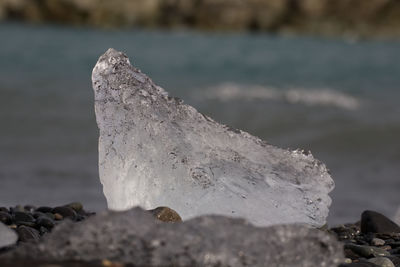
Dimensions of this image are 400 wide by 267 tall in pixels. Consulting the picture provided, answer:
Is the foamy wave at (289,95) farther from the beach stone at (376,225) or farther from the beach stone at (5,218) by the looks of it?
the beach stone at (5,218)

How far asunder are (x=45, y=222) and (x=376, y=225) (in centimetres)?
133

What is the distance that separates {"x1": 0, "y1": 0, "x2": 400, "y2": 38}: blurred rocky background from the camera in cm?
4719

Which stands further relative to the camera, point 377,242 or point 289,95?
point 289,95

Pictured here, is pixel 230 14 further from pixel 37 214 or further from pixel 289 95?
pixel 37 214

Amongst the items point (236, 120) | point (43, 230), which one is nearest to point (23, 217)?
point (43, 230)

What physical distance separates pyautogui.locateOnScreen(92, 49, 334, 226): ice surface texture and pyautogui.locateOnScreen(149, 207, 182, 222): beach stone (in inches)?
1.4

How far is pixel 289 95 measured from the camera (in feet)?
36.9

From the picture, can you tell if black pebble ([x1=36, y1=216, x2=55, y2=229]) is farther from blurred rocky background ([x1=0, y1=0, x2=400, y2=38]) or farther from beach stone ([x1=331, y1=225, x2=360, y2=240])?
blurred rocky background ([x1=0, y1=0, x2=400, y2=38])

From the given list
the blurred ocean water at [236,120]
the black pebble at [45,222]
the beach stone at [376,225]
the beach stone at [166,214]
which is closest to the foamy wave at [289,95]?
the blurred ocean water at [236,120]

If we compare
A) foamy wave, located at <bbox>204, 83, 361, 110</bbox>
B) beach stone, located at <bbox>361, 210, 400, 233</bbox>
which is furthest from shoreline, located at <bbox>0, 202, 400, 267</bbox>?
foamy wave, located at <bbox>204, 83, 361, 110</bbox>

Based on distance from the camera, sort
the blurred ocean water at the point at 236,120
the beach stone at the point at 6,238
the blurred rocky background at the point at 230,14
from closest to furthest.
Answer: the beach stone at the point at 6,238 < the blurred ocean water at the point at 236,120 < the blurred rocky background at the point at 230,14

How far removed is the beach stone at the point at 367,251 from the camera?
2.42m

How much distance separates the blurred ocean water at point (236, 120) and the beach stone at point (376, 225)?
3.98 feet

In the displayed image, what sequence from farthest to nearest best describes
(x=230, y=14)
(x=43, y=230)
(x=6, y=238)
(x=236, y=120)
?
(x=230, y=14) → (x=236, y=120) → (x=43, y=230) → (x=6, y=238)
